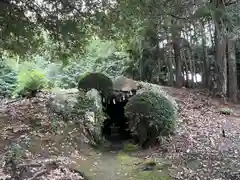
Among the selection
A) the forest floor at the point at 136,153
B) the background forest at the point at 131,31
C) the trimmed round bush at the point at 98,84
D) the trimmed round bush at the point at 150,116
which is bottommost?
the forest floor at the point at 136,153

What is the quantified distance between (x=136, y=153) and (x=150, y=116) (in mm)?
916

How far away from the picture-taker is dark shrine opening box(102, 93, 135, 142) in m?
10.1

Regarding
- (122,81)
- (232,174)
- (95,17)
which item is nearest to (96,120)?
(122,81)

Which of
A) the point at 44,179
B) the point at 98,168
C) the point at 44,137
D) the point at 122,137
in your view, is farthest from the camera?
the point at 122,137

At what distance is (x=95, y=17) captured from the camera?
6914 mm

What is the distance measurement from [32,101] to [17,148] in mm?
3716

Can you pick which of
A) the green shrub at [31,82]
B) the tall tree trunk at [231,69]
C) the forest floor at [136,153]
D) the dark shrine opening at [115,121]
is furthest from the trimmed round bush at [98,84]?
the tall tree trunk at [231,69]

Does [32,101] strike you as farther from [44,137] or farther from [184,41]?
[184,41]

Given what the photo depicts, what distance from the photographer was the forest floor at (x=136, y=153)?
602cm

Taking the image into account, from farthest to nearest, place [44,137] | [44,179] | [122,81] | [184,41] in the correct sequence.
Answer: [184,41]
[122,81]
[44,137]
[44,179]

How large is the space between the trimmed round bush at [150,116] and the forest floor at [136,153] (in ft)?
1.14

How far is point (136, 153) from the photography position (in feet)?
25.2

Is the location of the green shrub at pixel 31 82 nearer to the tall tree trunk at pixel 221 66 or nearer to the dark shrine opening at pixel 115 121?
the dark shrine opening at pixel 115 121

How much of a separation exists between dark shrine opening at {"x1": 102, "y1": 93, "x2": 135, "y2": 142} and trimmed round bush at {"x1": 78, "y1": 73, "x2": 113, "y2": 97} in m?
0.36
